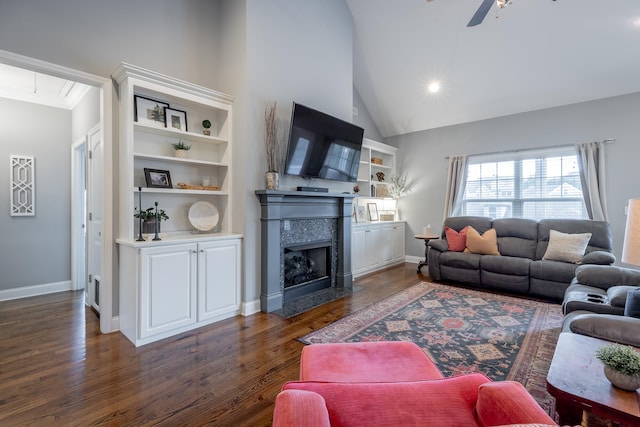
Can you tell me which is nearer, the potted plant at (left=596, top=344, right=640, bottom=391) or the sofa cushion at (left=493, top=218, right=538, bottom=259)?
the potted plant at (left=596, top=344, right=640, bottom=391)

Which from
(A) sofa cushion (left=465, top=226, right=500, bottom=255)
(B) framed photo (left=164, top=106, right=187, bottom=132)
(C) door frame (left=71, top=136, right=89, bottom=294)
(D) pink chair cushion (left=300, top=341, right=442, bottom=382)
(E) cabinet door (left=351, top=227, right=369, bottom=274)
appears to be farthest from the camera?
(E) cabinet door (left=351, top=227, right=369, bottom=274)

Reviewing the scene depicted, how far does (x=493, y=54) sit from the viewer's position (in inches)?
177

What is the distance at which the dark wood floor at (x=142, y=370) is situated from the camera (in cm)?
178

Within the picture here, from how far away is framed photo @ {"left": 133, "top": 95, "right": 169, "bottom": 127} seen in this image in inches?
116

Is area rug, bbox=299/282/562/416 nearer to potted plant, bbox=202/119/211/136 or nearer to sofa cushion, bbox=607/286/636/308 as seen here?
sofa cushion, bbox=607/286/636/308

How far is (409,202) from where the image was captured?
21.0ft

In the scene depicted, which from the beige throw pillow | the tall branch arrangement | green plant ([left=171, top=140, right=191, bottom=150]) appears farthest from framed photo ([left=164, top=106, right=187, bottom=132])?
the beige throw pillow

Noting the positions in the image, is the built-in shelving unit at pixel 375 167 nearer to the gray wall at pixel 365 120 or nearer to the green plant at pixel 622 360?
the gray wall at pixel 365 120

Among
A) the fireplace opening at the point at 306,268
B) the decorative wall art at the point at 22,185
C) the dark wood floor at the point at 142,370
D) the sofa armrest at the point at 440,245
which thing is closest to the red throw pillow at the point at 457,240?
the sofa armrest at the point at 440,245

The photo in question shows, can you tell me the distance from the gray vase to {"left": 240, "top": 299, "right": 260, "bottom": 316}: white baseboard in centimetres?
292

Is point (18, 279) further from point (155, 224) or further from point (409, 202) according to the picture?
point (409, 202)

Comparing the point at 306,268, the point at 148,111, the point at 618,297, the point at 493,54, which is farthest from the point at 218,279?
the point at 493,54

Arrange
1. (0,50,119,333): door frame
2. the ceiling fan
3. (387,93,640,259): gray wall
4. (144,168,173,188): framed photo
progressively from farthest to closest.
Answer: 1. (387,93,640,259): gray wall
2. (144,168,173,188): framed photo
3. (0,50,119,333): door frame
4. the ceiling fan

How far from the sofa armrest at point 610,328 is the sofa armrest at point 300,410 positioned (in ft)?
5.64
